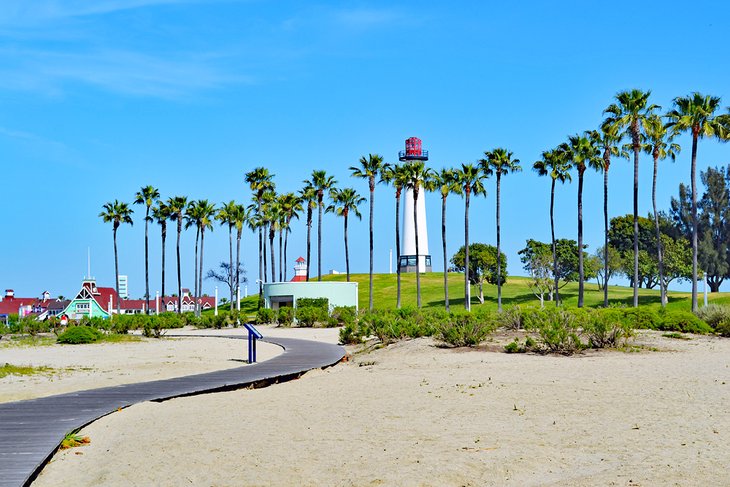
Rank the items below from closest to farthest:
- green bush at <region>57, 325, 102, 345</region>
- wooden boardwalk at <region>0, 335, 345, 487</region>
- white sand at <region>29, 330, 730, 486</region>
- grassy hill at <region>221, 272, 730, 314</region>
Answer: white sand at <region>29, 330, 730, 486</region> < wooden boardwalk at <region>0, 335, 345, 487</region> < green bush at <region>57, 325, 102, 345</region> < grassy hill at <region>221, 272, 730, 314</region>

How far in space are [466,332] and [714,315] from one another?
13.9 metres

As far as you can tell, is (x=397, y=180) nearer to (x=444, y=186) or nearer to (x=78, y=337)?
(x=444, y=186)

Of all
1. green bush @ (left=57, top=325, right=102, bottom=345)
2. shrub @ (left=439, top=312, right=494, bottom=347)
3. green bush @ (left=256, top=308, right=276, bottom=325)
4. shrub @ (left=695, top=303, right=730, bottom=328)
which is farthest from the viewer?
green bush @ (left=256, top=308, right=276, bottom=325)

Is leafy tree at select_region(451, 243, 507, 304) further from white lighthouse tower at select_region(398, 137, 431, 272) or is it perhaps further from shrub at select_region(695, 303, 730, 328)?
shrub at select_region(695, 303, 730, 328)

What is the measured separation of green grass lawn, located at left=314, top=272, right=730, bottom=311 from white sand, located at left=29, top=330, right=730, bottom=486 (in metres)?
58.4

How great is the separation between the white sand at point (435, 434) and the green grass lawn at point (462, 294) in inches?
2299

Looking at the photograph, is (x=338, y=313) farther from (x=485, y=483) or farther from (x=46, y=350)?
(x=485, y=483)

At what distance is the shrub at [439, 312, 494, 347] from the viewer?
27938 millimetres

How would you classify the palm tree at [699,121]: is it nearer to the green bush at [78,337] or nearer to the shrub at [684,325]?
the shrub at [684,325]

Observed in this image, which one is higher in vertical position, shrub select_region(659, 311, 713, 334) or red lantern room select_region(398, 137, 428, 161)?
red lantern room select_region(398, 137, 428, 161)

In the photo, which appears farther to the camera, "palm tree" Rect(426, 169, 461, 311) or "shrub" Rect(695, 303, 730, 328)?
"palm tree" Rect(426, 169, 461, 311)

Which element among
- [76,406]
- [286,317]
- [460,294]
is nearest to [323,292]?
[286,317]

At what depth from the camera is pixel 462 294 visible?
95.1 meters

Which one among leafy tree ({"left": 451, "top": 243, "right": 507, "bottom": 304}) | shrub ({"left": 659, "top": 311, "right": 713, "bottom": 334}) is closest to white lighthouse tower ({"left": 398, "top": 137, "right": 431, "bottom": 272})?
leafy tree ({"left": 451, "top": 243, "right": 507, "bottom": 304})
